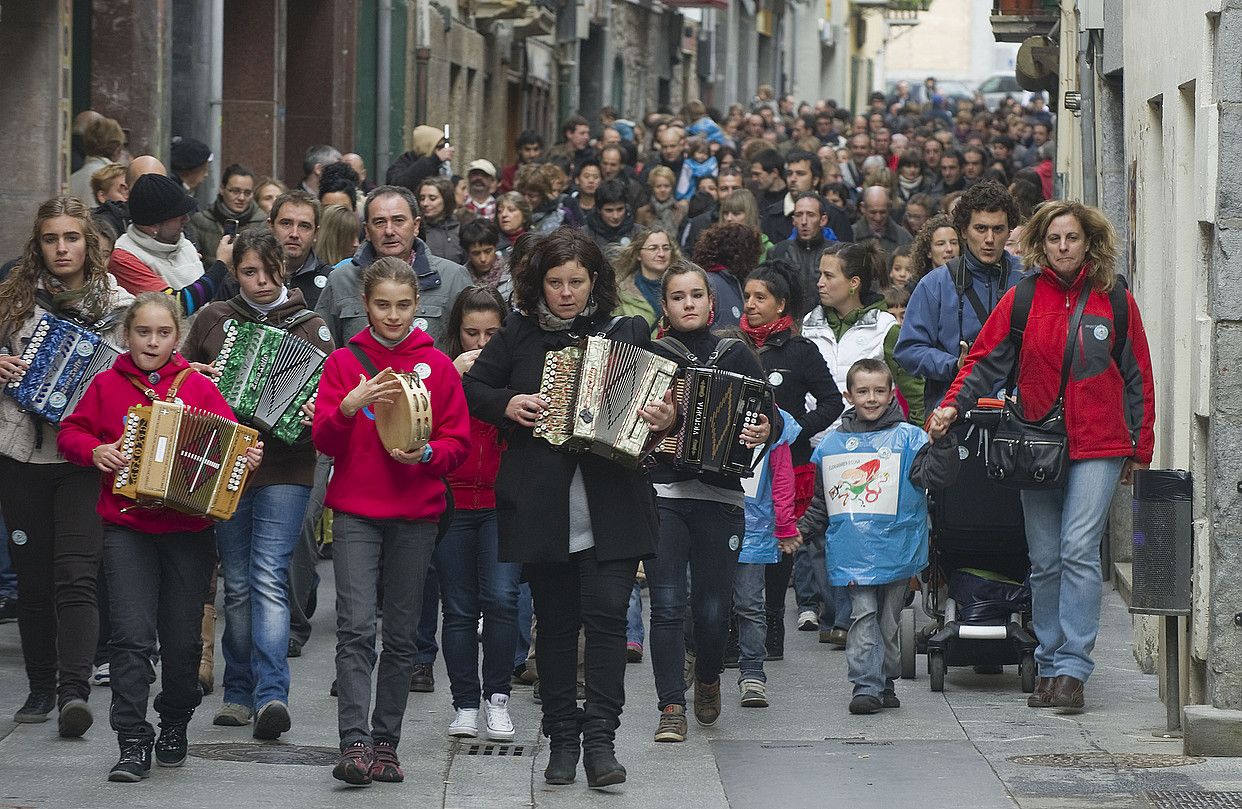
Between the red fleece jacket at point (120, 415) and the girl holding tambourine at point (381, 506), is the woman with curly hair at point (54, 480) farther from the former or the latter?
the girl holding tambourine at point (381, 506)

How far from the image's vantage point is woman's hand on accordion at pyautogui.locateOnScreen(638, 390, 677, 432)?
7.79m

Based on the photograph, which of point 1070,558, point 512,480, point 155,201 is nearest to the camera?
point 512,480

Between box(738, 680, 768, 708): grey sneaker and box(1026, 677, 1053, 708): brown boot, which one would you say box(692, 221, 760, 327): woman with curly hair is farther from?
box(1026, 677, 1053, 708): brown boot

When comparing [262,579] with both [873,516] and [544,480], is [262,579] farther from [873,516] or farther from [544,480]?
[873,516]

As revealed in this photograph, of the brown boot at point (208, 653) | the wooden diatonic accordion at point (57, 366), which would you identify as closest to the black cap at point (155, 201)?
the wooden diatonic accordion at point (57, 366)

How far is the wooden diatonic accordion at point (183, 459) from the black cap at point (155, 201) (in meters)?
2.46

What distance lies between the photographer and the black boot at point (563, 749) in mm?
8031

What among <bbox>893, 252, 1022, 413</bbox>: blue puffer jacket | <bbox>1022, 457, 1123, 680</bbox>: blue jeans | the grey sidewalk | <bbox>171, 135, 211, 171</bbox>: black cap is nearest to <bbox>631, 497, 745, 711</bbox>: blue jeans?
the grey sidewalk

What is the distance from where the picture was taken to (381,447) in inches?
316

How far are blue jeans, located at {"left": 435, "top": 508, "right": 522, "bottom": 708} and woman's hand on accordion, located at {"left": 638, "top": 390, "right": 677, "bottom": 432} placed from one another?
1202 mm

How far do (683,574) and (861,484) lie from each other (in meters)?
1.22

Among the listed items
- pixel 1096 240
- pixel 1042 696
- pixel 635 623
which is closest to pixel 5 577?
pixel 635 623

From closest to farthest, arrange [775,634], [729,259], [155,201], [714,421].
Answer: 1. [714,421]
2. [155,201]
3. [775,634]
4. [729,259]

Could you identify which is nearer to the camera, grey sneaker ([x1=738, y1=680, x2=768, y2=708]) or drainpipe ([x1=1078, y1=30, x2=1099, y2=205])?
grey sneaker ([x1=738, y1=680, x2=768, y2=708])
